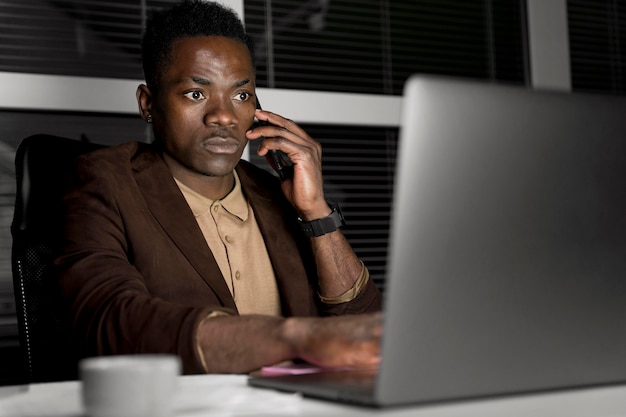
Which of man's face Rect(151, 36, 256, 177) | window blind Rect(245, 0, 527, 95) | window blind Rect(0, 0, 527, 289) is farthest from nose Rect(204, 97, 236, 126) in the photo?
window blind Rect(245, 0, 527, 95)

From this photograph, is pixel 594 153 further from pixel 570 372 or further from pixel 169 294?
pixel 169 294

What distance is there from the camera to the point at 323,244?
6.39ft

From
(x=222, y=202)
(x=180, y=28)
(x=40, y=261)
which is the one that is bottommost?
(x=40, y=261)

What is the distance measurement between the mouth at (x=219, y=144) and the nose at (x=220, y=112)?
1.4 inches

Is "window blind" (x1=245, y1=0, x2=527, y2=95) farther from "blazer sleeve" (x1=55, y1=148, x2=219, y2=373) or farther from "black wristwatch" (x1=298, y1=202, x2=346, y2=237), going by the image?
"blazer sleeve" (x1=55, y1=148, x2=219, y2=373)

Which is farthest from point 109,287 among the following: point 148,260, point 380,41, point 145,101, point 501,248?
point 380,41

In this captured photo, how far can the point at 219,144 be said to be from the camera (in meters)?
1.93

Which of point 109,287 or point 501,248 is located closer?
point 501,248

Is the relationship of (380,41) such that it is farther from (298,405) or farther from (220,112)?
(298,405)

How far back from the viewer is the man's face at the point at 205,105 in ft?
6.32

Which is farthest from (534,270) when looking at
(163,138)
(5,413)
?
(163,138)

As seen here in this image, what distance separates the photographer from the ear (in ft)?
6.77

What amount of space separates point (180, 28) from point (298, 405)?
1364 millimetres

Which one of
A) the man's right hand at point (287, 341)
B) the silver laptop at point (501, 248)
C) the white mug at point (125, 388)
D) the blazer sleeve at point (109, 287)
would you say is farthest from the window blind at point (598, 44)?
the white mug at point (125, 388)
